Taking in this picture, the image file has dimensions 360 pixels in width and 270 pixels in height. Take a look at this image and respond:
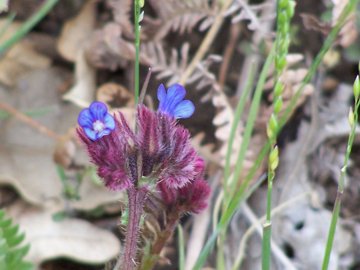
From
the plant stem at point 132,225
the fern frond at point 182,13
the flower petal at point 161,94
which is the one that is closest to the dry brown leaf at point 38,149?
the fern frond at point 182,13

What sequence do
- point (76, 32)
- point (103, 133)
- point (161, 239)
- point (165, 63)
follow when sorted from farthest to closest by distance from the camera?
point (76, 32)
point (165, 63)
point (161, 239)
point (103, 133)

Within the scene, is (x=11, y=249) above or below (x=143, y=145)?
below

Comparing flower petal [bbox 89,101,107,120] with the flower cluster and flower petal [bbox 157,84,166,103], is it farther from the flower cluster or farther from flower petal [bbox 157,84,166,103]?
flower petal [bbox 157,84,166,103]

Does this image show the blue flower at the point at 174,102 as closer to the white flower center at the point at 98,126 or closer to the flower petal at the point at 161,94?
the flower petal at the point at 161,94

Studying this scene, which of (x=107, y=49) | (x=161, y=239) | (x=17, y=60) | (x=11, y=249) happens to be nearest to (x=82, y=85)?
(x=107, y=49)

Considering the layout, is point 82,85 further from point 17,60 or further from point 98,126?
point 98,126

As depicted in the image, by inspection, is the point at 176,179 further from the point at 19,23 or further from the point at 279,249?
the point at 19,23
